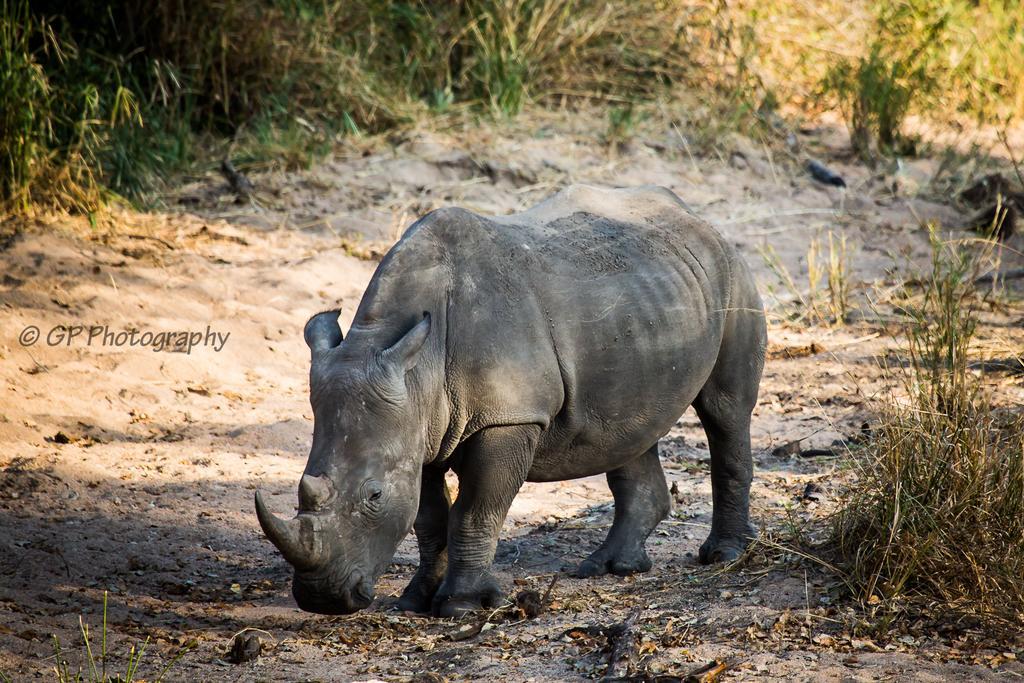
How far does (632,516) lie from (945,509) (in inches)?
55.5

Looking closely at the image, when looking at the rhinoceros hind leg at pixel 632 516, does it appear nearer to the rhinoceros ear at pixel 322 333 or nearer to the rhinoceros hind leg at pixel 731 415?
the rhinoceros hind leg at pixel 731 415

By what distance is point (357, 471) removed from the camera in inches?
157

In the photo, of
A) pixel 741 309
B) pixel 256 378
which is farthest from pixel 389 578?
pixel 256 378

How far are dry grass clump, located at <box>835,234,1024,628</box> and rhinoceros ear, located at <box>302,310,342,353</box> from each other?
1.98 meters

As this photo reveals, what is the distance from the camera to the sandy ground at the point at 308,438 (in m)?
4.12

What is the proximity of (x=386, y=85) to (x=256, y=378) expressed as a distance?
4.09 meters

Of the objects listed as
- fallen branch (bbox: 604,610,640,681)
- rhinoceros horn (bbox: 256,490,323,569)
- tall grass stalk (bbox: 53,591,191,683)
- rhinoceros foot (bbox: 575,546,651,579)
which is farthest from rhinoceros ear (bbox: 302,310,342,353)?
rhinoceros foot (bbox: 575,546,651,579)

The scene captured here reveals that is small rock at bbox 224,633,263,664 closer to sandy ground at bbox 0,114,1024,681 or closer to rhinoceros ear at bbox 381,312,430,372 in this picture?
sandy ground at bbox 0,114,1024,681

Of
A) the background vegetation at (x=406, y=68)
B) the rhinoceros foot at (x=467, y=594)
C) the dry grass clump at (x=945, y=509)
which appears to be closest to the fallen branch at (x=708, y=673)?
the dry grass clump at (x=945, y=509)

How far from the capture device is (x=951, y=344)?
4656mm

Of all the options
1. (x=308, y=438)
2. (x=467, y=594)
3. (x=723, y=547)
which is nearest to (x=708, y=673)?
(x=467, y=594)

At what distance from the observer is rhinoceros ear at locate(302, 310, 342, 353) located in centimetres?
427

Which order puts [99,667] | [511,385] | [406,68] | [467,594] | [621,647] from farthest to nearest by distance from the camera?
[406,68]
[467,594]
[511,385]
[621,647]
[99,667]

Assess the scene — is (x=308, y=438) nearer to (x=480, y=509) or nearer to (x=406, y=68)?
(x=480, y=509)
